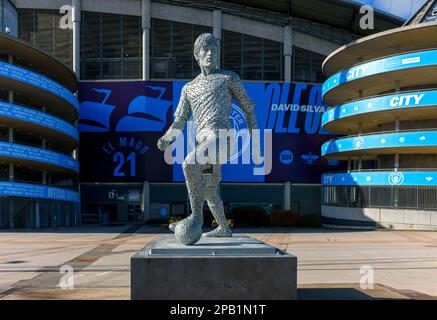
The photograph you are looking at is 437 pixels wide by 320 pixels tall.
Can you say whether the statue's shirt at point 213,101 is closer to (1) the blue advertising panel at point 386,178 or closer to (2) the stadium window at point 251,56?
(1) the blue advertising panel at point 386,178

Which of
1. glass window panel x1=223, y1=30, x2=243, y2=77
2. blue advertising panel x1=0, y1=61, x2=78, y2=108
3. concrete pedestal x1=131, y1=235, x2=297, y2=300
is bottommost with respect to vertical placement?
concrete pedestal x1=131, y1=235, x2=297, y2=300

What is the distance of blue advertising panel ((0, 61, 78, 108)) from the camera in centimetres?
3050

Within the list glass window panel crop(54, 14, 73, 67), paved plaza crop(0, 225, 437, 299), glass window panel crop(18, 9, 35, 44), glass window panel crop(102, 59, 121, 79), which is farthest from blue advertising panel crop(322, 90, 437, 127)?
glass window panel crop(18, 9, 35, 44)

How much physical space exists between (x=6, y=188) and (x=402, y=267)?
25384 millimetres

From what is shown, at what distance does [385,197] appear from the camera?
29.8 metres

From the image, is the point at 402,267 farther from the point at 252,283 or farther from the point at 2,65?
the point at 2,65

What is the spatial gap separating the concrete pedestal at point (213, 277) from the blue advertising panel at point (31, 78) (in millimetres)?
27793

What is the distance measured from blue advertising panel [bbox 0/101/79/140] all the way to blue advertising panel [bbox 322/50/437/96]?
20.4 meters

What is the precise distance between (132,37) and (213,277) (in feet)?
135

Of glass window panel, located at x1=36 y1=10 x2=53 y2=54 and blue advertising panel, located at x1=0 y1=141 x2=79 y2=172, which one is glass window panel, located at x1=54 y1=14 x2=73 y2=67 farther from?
blue advertising panel, located at x1=0 y1=141 x2=79 y2=172

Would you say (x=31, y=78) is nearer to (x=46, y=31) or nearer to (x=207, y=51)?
(x=46, y=31)

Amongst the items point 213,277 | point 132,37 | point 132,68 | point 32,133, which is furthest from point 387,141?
point 132,37

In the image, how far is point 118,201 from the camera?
4397cm

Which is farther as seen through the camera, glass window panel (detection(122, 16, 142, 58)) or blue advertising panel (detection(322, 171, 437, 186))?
glass window panel (detection(122, 16, 142, 58))
